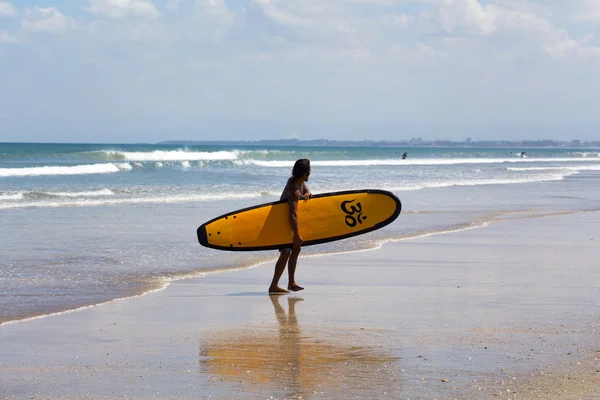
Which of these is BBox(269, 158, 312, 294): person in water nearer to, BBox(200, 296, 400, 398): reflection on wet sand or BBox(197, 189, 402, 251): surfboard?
BBox(197, 189, 402, 251): surfboard

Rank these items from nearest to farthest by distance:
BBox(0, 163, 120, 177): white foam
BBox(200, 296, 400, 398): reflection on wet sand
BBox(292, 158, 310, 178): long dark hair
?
BBox(200, 296, 400, 398): reflection on wet sand
BBox(292, 158, 310, 178): long dark hair
BBox(0, 163, 120, 177): white foam

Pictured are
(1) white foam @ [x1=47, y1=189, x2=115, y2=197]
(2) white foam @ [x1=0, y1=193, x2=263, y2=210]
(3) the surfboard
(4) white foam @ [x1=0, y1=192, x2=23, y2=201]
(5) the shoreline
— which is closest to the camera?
(5) the shoreline

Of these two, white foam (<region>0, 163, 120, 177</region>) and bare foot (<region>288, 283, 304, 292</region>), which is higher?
bare foot (<region>288, 283, 304, 292</region>)

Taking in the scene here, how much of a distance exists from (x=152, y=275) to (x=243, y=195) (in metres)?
13.7

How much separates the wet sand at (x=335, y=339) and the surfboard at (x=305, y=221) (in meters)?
0.42

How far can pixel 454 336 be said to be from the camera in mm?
5953

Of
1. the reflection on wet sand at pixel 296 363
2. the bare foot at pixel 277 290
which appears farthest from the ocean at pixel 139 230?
the reflection on wet sand at pixel 296 363

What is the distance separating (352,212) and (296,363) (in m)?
4.11

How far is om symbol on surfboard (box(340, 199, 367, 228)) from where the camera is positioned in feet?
30.1

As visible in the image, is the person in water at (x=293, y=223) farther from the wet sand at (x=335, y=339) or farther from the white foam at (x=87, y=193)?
the white foam at (x=87, y=193)

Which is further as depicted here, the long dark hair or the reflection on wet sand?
the long dark hair

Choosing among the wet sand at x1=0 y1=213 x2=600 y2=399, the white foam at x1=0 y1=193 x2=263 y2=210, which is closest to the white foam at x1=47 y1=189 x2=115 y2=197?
the white foam at x1=0 y1=193 x2=263 y2=210

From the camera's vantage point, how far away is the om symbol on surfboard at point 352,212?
916 cm

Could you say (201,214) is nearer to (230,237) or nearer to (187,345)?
(230,237)
